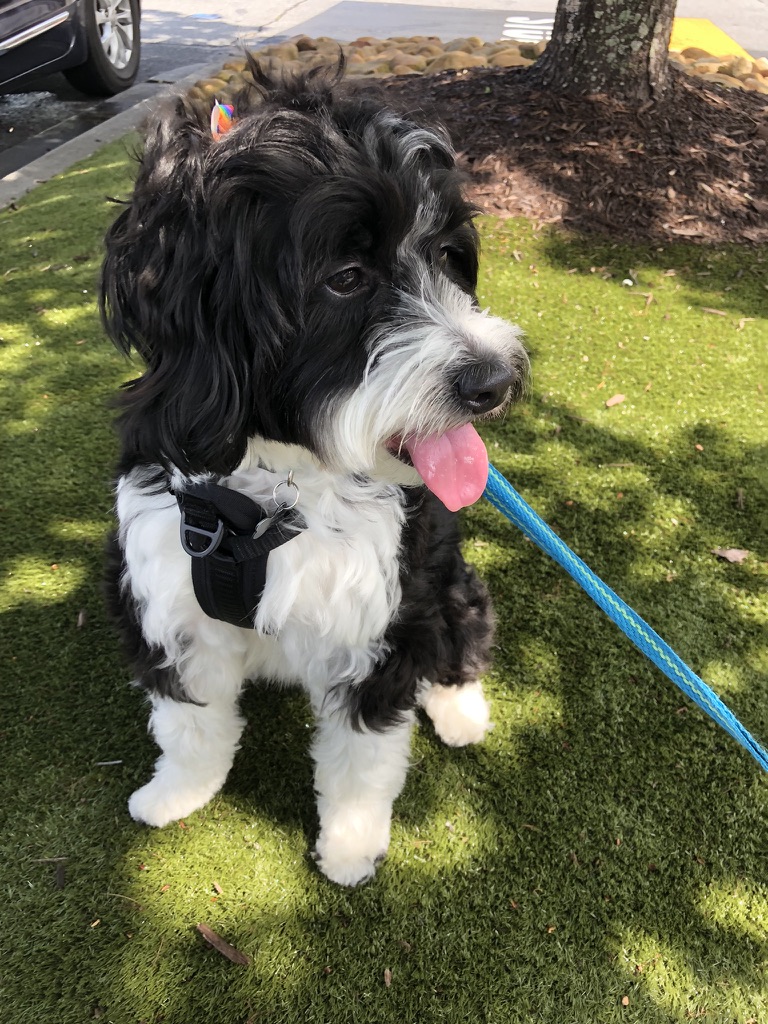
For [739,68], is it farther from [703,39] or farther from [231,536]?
[231,536]

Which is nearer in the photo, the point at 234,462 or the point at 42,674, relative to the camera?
the point at 234,462

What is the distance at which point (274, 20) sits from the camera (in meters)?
11.4

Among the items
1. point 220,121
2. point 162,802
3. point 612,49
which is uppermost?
point 220,121

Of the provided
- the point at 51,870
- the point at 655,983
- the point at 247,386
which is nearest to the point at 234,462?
the point at 247,386

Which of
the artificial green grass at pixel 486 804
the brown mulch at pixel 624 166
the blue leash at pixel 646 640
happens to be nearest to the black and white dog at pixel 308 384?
the blue leash at pixel 646 640

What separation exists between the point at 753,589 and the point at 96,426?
3.07 m

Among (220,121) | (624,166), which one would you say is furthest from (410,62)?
(220,121)

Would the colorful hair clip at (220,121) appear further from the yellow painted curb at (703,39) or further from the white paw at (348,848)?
the yellow painted curb at (703,39)

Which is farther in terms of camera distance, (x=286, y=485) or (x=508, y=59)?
(x=508, y=59)

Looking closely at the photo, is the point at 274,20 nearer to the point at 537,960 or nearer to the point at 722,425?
the point at 722,425

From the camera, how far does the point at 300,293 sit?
53.9 inches

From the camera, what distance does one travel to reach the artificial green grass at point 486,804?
198 cm

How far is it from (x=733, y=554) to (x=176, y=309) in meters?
2.61

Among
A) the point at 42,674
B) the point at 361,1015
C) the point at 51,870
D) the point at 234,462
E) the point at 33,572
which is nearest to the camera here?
the point at 234,462
